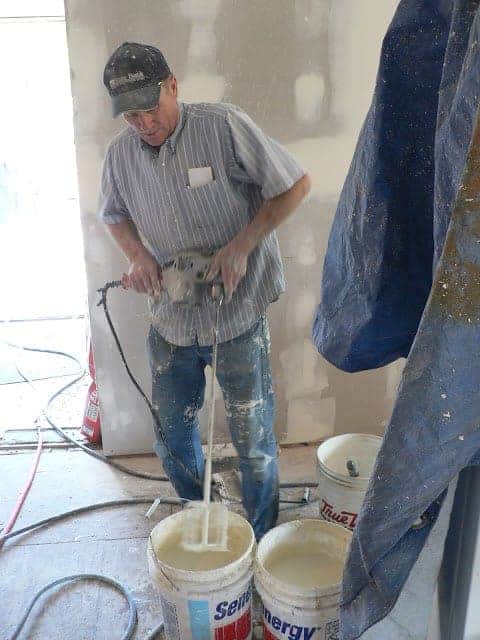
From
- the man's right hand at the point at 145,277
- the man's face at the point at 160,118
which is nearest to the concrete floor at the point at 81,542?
the man's right hand at the point at 145,277

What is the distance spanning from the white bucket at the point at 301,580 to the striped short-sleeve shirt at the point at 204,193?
1.99 feet

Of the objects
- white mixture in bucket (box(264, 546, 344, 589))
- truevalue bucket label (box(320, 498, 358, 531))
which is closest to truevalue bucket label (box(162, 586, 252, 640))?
white mixture in bucket (box(264, 546, 344, 589))

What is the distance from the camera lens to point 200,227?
67.4 inches

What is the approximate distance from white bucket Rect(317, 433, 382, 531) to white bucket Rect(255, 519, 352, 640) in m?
0.23

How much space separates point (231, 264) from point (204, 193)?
0.23 meters

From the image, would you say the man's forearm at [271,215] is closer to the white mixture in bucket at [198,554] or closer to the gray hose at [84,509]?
the white mixture in bucket at [198,554]

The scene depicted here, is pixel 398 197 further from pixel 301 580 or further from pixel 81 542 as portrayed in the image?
pixel 81 542

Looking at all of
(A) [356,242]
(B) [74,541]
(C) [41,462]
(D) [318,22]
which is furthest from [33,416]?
Answer: (A) [356,242]

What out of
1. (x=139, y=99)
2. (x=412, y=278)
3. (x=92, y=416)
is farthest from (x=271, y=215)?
(x=92, y=416)

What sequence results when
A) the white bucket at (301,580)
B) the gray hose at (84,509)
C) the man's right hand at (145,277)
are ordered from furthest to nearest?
1. the gray hose at (84,509)
2. the man's right hand at (145,277)
3. the white bucket at (301,580)

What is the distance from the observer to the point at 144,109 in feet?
4.98

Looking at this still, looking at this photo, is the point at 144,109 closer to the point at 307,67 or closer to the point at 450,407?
the point at 307,67

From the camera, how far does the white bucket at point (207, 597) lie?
137cm

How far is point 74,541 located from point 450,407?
1.83 meters
